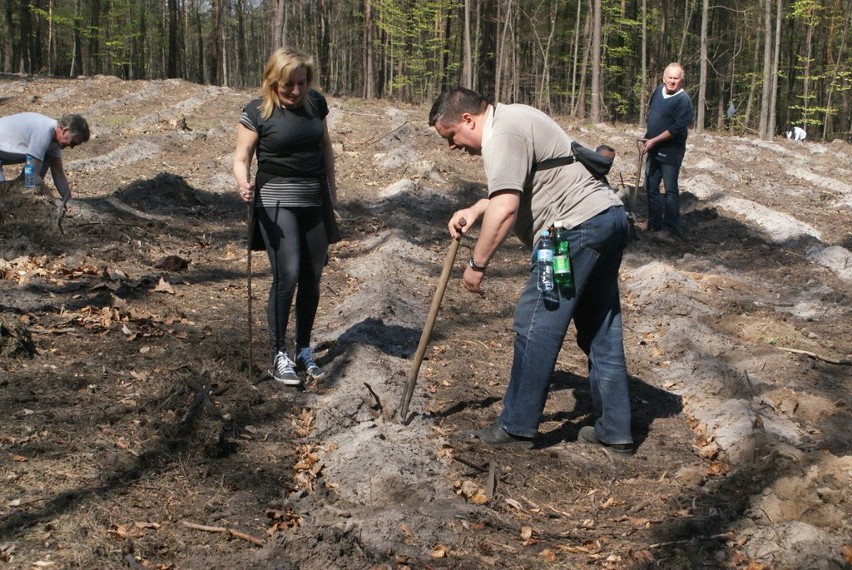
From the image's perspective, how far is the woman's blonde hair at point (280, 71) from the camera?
477 centimetres

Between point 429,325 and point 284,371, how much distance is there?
1229 millimetres

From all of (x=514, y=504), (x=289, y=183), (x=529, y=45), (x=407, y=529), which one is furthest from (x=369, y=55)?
(x=407, y=529)

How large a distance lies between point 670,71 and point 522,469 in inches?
277

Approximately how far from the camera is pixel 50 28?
38.8 m

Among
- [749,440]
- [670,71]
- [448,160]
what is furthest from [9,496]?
[448,160]

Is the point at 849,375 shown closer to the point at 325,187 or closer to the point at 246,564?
the point at 325,187

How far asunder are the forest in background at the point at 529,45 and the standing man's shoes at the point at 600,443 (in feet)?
80.3

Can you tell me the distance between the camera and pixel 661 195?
35.7 ft

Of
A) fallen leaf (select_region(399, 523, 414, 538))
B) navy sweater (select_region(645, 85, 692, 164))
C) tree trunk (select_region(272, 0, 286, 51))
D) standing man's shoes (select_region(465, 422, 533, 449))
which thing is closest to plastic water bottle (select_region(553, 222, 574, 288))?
standing man's shoes (select_region(465, 422, 533, 449))

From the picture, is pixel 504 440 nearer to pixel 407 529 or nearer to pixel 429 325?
pixel 429 325

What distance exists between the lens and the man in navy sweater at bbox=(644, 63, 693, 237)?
9.80 metres

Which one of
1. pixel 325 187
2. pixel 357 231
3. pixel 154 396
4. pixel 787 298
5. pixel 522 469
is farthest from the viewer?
pixel 357 231

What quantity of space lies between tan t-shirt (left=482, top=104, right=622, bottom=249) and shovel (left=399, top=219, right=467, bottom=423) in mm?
376

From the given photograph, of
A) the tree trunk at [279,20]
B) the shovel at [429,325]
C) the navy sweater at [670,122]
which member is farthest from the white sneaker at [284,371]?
the tree trunk at [279,20]
